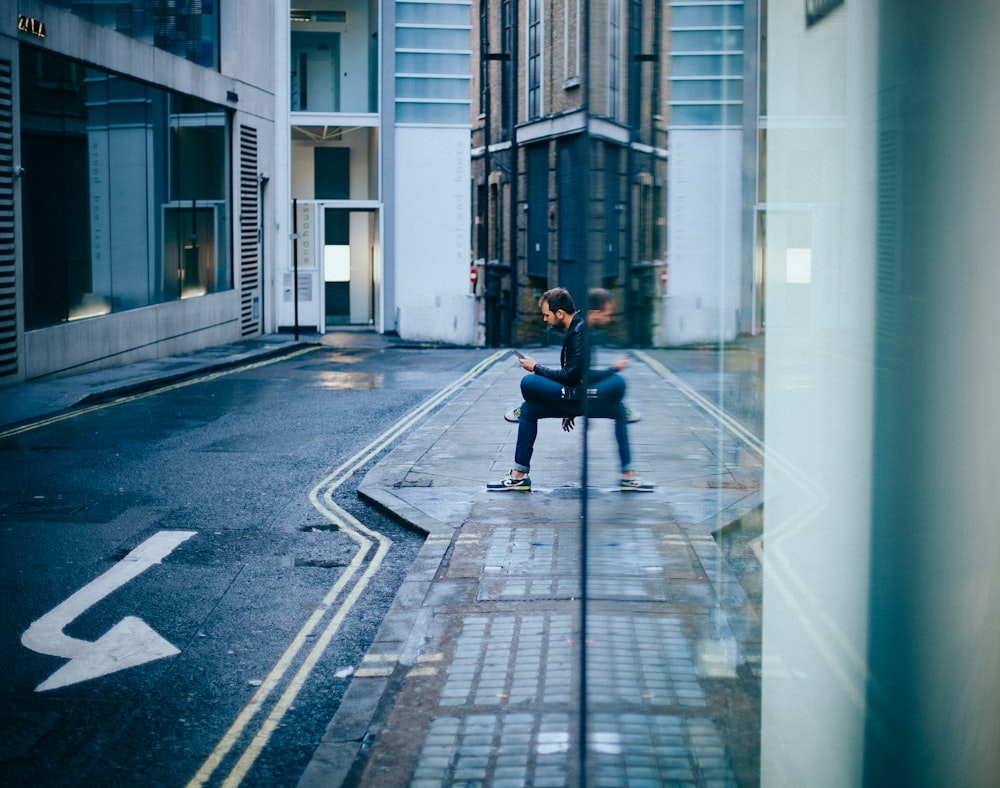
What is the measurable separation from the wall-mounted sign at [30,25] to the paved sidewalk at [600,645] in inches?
435

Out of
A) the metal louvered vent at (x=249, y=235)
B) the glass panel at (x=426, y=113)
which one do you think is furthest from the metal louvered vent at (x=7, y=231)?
the glass panel at (x=426, y=113)

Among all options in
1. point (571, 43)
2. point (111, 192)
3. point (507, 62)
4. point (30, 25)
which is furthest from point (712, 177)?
point (111, 192)

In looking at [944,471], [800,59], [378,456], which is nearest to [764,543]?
[944,471]

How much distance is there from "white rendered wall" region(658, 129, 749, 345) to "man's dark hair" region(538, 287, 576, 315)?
0.26 m

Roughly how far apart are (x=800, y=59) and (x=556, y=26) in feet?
2.19

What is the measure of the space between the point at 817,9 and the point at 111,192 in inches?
652

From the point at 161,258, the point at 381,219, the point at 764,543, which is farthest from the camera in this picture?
the point at 381,219

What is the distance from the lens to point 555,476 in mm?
9789

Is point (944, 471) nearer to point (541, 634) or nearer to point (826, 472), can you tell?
point (826, 472)

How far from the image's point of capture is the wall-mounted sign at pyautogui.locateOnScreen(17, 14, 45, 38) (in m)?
15.2

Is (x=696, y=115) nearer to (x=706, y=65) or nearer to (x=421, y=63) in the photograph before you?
(x=706, y=65)

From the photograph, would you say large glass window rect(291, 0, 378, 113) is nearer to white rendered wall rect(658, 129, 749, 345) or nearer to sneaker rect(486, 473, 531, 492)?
sneaker rect(486, 473, 531, 492)

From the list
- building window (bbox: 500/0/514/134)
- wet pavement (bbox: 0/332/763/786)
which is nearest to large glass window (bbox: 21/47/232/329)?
wet pavement (bbox: 0/332/763/786)

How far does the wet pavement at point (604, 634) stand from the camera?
3.57m
